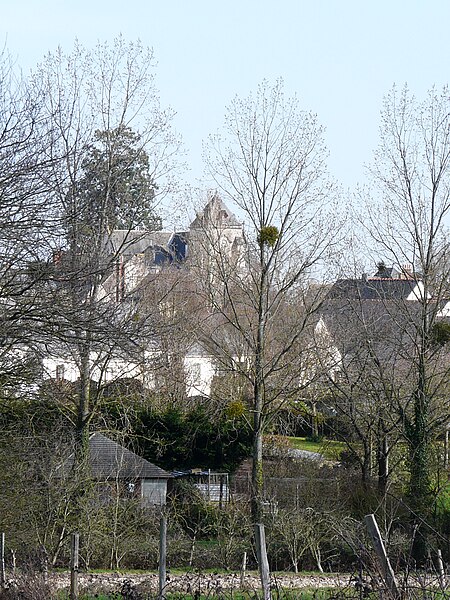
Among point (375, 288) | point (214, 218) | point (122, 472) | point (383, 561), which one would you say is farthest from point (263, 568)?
point (214, 218)

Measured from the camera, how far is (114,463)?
2192cm

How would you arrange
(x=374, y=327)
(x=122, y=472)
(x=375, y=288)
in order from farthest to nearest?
(x=374, y=327) < (x=375, y=288) < (x=122, y=472)

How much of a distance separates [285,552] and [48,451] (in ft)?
19.4

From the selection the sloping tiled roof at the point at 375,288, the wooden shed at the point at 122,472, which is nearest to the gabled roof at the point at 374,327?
the sloping tiled roof at the point at 375,288

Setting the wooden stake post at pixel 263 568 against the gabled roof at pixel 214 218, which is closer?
the wooden stake post at pixel 263 568

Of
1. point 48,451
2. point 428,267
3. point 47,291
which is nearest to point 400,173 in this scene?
point 428,267

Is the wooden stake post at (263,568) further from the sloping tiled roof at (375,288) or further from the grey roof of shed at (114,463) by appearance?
the sloping tiled roof at (375,288)

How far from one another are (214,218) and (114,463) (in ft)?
30.7

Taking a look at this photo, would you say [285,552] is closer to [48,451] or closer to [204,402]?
[48,451]

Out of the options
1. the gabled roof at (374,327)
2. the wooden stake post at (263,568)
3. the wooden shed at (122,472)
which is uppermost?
the gabled roof at (374,327)

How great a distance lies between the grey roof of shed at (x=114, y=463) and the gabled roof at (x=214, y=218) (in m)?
7.36

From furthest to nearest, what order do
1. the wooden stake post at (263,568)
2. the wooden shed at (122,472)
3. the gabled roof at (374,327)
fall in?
the gabled roof at (374,327)
the wooden shed at (122,472)
the wooden stake post at (263,568)

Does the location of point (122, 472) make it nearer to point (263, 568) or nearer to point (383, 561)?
point (263, 568)

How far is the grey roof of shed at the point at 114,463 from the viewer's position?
2119 centimetres
